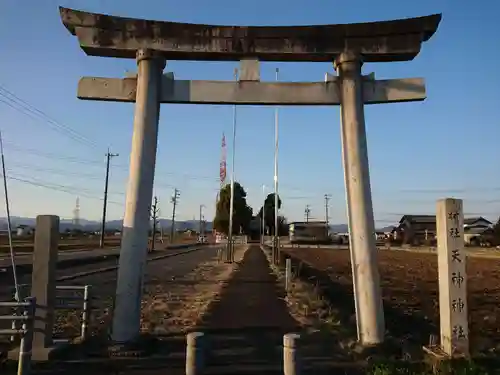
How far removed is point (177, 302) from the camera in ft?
47.4

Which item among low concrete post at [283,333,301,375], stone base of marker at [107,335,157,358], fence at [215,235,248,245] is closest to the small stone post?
low concrete post at [283,333,301,375]

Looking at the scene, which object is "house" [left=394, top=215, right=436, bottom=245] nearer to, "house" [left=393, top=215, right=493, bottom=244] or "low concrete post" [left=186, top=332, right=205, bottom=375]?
"house" [left=393, top=215, right=493, bottom=244]

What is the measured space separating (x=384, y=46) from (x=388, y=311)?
793 centimetres

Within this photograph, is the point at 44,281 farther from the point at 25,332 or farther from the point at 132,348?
the point at 132,348

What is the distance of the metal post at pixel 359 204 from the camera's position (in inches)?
318

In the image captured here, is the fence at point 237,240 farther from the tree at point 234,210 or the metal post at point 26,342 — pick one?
the metal post at point 26,342

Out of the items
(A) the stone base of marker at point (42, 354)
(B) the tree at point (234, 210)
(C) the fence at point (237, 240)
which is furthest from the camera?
(C) the fence at point (237, 240)

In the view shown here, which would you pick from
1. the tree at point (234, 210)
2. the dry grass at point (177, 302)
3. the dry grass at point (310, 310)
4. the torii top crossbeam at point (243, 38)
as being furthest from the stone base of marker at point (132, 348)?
the tree at point (234, 210)

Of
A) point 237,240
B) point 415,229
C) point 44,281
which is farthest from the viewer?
point 415,229

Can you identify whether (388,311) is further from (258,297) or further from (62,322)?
(62,322)

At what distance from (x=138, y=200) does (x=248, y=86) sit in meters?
3.02

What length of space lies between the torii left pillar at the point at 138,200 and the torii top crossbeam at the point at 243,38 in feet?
1.32

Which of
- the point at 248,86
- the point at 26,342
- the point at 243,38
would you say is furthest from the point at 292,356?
the point at 243,38

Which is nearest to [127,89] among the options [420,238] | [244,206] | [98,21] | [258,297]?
[98,21]
